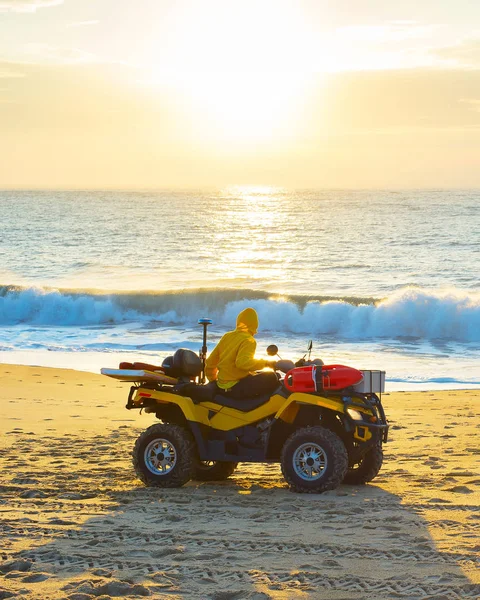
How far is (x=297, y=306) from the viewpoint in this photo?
27766 millimetres

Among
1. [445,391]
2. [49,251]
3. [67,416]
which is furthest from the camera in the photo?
[49,251]

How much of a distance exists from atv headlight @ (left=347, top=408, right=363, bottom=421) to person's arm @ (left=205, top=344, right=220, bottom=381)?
1223mm

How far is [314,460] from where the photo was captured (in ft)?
24.3

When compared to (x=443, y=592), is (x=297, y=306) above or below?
above

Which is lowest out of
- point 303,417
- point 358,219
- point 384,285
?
point 303,417

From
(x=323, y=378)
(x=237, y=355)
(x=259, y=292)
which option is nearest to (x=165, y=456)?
(x=237, y=355)

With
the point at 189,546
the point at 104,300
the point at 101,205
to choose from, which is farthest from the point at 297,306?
the point at 101,205

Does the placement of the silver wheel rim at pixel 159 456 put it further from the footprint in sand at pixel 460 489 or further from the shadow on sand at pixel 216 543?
the footprint in sand at pixel 460 489

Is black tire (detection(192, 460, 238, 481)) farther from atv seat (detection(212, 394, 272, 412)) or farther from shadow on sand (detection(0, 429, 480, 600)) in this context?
atv seat (detection(212, 394, 272, 412))

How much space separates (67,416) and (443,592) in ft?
24.7

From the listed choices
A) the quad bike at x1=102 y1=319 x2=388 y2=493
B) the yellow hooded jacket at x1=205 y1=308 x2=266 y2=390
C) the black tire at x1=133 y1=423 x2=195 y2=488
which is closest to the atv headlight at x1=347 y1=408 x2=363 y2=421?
the quad bike at x1=102 y1=319 x2=388 y2=493

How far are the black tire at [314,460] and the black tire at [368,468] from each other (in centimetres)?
44

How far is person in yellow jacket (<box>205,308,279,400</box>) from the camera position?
25.2ft

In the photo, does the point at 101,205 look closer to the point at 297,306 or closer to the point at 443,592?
the point at 297,306
